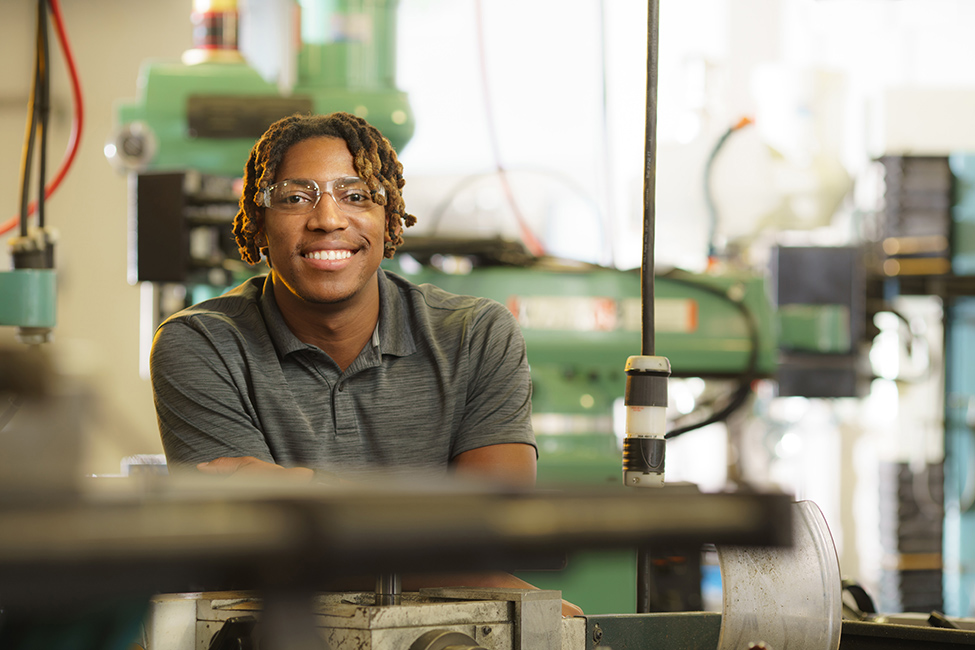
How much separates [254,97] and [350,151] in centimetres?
45

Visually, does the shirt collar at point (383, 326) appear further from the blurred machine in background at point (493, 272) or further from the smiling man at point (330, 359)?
the blurred machine in background at point (493, 272)

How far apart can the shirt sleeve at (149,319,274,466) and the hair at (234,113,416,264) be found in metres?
0.18

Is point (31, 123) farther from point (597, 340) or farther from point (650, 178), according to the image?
point (597, 340)

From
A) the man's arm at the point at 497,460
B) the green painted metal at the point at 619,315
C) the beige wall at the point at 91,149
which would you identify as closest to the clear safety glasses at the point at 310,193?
the man's arm at the point at 497,460

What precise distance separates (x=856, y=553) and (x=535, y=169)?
7.33ft

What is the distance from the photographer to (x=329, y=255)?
1.20 m

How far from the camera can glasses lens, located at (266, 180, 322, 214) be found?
3.94ft

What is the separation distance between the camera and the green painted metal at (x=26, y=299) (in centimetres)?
124

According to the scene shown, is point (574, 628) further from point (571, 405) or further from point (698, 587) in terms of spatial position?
point (571, 405)

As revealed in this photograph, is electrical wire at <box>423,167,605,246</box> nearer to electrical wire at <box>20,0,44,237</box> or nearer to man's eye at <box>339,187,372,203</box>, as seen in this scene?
man's eye at <box>339,187,372,203</box>

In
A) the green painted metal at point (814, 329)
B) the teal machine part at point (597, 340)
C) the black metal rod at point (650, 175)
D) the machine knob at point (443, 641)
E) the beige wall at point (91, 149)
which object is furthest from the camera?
the beige wall at point (91, 149)

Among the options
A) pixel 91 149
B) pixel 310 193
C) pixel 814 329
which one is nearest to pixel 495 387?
pixel 310 193

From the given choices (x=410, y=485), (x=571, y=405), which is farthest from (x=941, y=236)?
(x=410, y=485)

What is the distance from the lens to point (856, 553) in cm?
350
